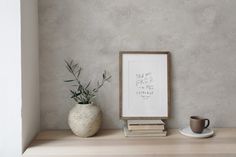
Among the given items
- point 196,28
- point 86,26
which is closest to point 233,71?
point 196,28

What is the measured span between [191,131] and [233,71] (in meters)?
0.48

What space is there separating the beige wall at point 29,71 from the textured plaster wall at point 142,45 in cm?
7

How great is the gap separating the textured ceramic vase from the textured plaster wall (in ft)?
0.55

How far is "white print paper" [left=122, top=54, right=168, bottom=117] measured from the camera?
5.61 feet

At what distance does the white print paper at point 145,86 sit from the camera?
1.71 m

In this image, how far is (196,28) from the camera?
1.72m

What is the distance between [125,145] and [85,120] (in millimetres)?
263

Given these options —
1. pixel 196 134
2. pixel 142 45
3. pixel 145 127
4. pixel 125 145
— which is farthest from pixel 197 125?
pixel 142 45

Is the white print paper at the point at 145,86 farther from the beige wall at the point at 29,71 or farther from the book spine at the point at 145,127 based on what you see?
the beige wall at the point at 29,71

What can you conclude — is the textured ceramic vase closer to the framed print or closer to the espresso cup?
the framed print
